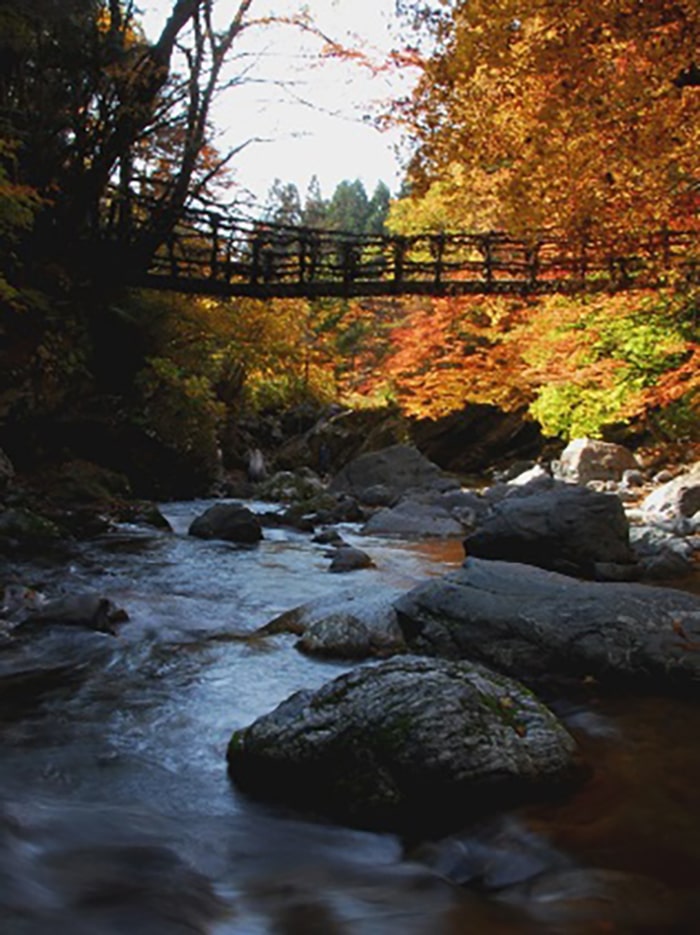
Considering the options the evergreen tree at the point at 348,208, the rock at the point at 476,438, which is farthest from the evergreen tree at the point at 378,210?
the rock at the point at 476,438

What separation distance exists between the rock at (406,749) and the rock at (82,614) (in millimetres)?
2649

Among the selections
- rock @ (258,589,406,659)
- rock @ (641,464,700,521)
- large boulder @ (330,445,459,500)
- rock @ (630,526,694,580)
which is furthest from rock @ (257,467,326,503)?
rock @ (258,589,406,659)

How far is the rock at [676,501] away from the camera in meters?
12.3

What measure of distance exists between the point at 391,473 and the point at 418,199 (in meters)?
6.53

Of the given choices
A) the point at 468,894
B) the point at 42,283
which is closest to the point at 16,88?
the point at 42,283

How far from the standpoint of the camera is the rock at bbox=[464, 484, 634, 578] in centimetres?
841

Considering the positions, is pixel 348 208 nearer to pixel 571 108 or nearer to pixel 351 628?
pixel 571 108

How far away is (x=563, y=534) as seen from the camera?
8.49 m

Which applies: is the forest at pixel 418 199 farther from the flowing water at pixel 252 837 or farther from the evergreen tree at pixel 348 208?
the evergreen tree at pixel 348 208

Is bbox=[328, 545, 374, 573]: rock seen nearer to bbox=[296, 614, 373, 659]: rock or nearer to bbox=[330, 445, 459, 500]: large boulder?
bbox=[296, 614, 373, 659]: rock

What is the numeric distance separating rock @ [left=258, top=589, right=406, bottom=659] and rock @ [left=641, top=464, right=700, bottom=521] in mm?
7657

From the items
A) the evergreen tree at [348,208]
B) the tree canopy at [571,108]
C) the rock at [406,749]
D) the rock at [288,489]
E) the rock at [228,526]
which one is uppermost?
the evergreen tree at [348,208]

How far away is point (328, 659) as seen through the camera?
5.41m

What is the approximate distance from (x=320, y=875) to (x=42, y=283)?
41.8 feet
